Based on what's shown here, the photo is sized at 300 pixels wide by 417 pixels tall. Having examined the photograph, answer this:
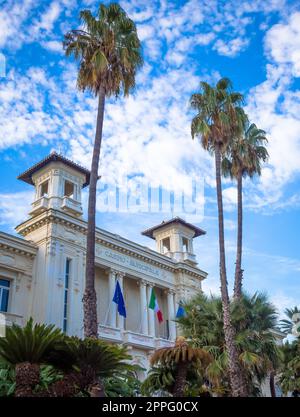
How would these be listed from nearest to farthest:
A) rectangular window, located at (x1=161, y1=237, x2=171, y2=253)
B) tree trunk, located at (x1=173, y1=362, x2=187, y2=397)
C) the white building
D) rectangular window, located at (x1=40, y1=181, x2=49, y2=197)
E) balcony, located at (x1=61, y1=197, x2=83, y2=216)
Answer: tree trunk, located at (x1=173, y1=362, x2=187, y2=397), the white building, balcony, located at (x1=61, y1=197, x2=83, y2=216), rectangular window, located at (x1=40, y1=181, x2=49, y2=197), rectangular window, located at (x1=161, y1=237, x2=171, y2=253)

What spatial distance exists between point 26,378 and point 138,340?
2098 cm

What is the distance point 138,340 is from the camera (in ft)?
100

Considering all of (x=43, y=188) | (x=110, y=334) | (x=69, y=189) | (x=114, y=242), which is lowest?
(x=110, y=334)

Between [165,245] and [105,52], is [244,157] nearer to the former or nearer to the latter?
[105,52]

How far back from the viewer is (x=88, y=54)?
21219 millimetres

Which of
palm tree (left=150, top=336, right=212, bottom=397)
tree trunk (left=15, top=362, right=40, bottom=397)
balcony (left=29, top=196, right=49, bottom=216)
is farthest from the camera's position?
balcony (left=29, top=196, right=49, bottom=216)

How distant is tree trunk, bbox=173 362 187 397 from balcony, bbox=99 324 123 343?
1393 centimetres

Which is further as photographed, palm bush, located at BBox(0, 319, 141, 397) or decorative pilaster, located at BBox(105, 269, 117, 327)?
decorative pilaster, located at BBox(105, 269, 117, 327)

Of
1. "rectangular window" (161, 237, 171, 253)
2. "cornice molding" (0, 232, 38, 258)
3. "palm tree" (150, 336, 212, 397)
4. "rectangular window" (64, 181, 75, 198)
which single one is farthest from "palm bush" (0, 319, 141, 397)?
"rectangular window" (161, 237, 171, 253)

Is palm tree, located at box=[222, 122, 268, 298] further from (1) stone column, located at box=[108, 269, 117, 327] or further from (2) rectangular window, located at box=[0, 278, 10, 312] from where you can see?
(2) rectangular window, located at box=[0, 278, 10, 312]

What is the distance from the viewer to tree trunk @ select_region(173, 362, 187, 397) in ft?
48.2

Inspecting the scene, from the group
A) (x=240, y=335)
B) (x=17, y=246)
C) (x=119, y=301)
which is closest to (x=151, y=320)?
(x=119, y=301)
